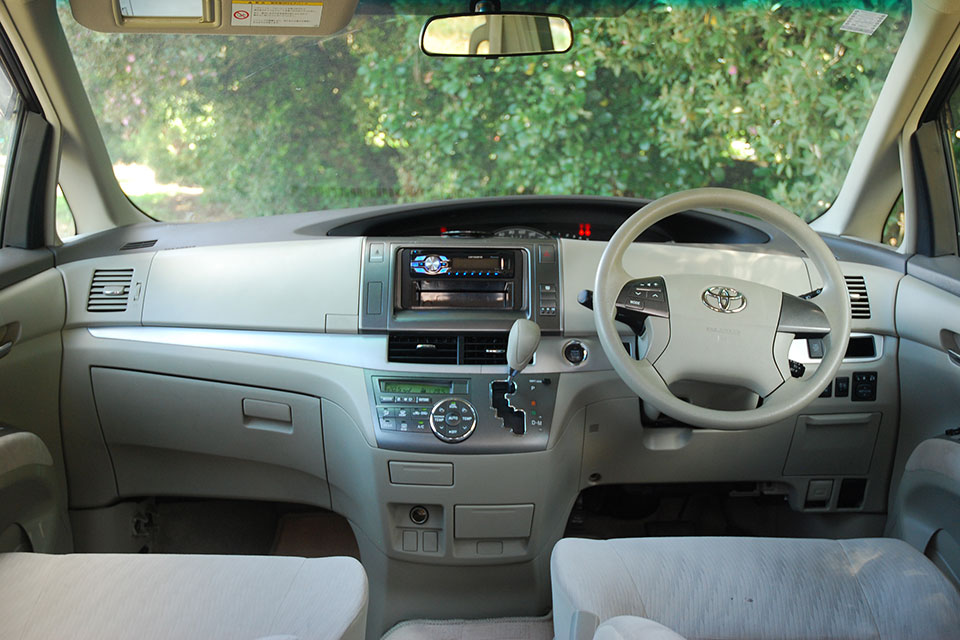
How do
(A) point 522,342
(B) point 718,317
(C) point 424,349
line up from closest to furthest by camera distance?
(B) point 718,317 → (A) point 522,342 → (C) point 424,349

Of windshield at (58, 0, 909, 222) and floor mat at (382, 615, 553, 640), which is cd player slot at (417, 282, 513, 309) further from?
floor mat at (382, 615, 553, 640)

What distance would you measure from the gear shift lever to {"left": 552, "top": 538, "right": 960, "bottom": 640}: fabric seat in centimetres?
50

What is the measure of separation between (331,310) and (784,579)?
1363 mm

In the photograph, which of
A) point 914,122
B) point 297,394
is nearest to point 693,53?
point 914,122

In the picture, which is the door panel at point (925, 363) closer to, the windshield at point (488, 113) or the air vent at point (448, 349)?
the windshield at point (488, 113)

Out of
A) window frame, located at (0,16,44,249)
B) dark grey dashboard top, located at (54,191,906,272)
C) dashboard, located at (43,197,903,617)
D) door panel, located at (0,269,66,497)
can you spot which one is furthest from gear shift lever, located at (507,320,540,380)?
window frame, located at (0,16,44,249)

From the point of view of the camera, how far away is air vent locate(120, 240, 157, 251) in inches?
98.9

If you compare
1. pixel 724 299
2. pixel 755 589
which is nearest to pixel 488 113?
pixel 724 299

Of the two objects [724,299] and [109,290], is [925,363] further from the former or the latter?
[109,290]

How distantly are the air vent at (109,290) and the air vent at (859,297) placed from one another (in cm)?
217

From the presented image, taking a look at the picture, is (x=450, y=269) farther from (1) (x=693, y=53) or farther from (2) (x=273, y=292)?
(1) (x=693, y=53)

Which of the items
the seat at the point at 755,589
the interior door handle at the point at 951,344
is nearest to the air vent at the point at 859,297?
the interior door handle at the point at 951,344

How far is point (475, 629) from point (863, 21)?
2335 millimetres

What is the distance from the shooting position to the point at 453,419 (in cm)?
217
